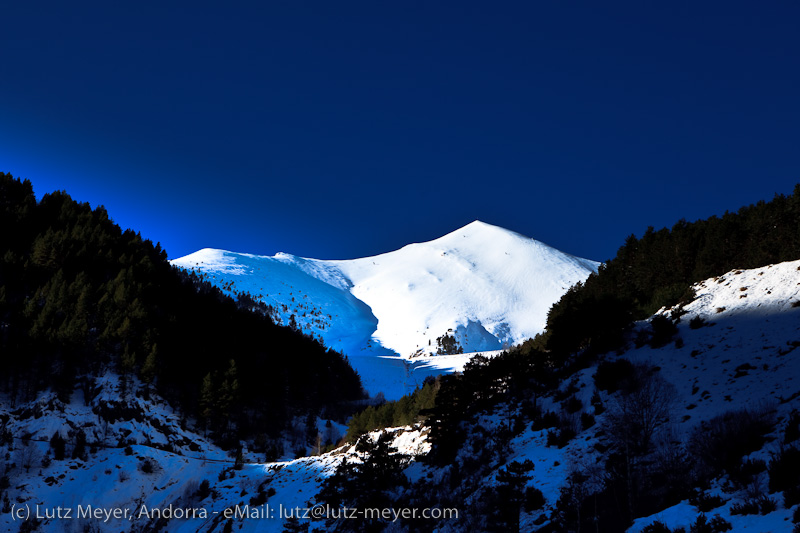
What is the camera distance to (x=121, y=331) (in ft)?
196

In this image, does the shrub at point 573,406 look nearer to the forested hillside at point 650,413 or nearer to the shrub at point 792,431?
the forested hillside at point 650,413

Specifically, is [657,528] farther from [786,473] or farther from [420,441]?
[420,441]

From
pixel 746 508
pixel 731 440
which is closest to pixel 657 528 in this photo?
pixel 746 508

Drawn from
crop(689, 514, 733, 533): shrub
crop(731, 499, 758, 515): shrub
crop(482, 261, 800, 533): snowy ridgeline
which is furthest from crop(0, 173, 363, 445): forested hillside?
crop(731, 499, 758, 515): shrub

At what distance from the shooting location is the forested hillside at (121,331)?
5388 centimetres

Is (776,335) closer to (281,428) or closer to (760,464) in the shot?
(760,464)

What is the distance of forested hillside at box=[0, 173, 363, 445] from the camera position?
53.9 meters

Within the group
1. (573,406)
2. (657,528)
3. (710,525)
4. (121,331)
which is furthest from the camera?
(121,331)

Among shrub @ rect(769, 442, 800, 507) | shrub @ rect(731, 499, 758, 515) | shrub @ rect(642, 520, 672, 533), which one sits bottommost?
shrub @ rect(642, 520, 672, 533)

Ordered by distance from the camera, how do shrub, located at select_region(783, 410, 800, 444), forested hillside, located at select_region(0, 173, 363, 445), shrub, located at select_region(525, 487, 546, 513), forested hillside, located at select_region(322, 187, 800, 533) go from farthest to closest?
forested hillside, located at select_region(0, 173, 363, 445) < shrub, located at select_region(525, 487, 546, 513) < forested hillside, located at select_region(322, 187, 800, 533) < shrub, located at select_region(783, 410, 800, 444)

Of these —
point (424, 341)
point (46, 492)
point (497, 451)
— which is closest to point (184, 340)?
point (46, 492)

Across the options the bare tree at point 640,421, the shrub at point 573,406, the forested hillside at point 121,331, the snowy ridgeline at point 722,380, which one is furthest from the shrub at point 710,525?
the forested hillside at point 121,331

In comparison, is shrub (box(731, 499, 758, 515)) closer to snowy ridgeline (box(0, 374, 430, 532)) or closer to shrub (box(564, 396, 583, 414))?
shrub (box(564, 396, 583, 414))

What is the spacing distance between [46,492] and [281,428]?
108ft
